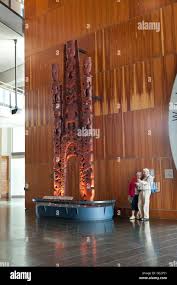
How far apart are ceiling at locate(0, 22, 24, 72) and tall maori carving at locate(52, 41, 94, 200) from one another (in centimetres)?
534

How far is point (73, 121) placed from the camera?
11.5 metres

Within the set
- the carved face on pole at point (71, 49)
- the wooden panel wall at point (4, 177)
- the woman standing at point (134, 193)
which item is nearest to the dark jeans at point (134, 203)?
the woman standing at point (134, 193)

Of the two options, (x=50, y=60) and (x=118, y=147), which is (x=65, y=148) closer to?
(x=118, y=147)

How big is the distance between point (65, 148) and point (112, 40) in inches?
152

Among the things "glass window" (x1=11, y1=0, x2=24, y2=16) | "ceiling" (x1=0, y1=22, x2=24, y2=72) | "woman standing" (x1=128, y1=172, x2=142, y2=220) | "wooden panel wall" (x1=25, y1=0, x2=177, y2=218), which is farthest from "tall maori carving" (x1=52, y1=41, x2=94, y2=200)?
"ceiling" (x1=0, y1=22, x2=24, y2=72)

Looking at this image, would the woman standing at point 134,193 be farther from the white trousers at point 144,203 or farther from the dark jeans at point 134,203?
the white trousers at point 144,203

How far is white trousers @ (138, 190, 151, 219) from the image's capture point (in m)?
9.94

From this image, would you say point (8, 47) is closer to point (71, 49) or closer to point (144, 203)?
point (71, 49)

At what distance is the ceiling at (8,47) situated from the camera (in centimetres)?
1622

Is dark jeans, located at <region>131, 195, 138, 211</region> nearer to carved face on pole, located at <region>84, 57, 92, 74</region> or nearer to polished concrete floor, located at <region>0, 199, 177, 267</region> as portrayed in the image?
polished concrete floor, located at <region>0, 199, 177, 267</region>

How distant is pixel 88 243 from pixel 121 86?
19.6ft

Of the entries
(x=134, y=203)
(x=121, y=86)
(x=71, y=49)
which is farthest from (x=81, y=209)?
(x=71, y=49)

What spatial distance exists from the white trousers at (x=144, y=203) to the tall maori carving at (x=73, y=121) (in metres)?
1.57

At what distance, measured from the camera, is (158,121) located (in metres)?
10.5
